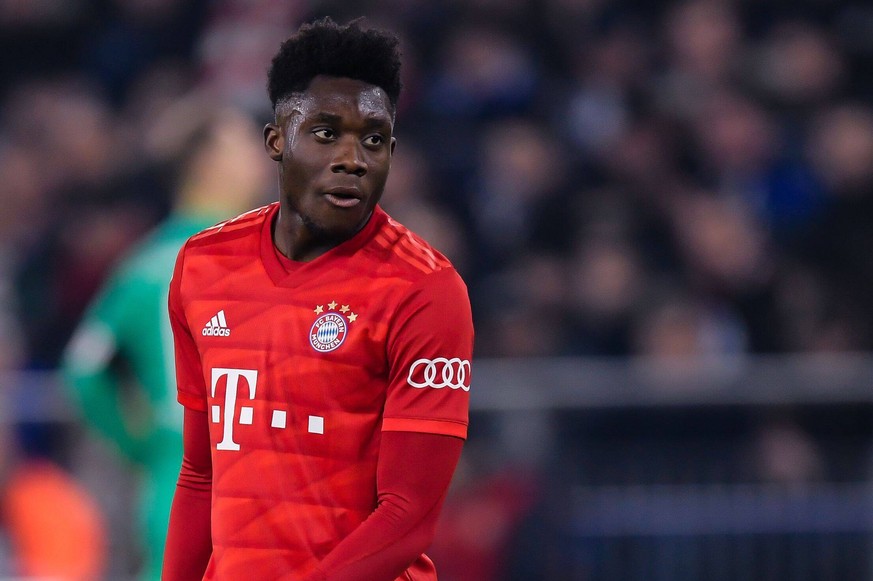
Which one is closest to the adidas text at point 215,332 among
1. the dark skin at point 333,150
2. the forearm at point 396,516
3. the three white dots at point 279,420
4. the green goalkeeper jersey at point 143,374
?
the three white dots at point 279,420

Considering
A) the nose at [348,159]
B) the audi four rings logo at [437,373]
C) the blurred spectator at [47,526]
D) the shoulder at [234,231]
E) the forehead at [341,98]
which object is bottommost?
the blurred spectator at [47,526]

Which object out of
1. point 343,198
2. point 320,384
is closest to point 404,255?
point 343,198

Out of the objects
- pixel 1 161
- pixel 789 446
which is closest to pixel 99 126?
pixel 1 161

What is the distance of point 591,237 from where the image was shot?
8.27 m

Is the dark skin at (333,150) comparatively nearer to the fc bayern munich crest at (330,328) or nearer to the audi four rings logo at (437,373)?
the fc bayern munich crest at (330,328)

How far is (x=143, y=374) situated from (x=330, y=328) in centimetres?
235

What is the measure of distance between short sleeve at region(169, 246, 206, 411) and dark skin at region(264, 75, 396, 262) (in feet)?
1.02

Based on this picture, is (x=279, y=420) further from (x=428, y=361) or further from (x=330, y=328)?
(x=428, y=361)

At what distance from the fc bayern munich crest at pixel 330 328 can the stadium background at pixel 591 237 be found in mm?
4183

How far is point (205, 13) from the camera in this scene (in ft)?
33.3

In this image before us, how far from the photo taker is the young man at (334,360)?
269 centimetres

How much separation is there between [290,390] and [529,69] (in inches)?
277

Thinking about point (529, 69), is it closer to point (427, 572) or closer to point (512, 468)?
point (512, 468)

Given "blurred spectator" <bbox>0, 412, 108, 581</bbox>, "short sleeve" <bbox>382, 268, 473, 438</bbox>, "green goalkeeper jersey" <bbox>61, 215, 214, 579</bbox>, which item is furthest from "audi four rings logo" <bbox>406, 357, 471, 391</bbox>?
"blurred spectator" <bbox>0, 412, 108, 581</bbox>
